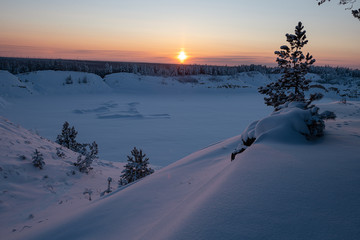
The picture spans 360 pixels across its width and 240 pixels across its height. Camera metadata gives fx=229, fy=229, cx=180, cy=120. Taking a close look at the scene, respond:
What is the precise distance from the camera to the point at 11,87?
44000mm

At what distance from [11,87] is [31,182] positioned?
47066 mm

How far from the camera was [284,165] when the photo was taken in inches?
115

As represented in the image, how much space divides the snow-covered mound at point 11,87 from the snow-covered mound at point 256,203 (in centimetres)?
4787

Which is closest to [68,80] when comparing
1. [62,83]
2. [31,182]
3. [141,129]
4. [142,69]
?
[62,83]

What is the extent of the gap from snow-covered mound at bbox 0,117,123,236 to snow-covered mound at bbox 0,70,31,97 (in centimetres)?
4025

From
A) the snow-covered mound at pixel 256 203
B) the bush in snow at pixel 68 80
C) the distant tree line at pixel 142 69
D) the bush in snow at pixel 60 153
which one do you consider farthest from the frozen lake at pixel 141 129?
the distant tree line at pixel 142 69

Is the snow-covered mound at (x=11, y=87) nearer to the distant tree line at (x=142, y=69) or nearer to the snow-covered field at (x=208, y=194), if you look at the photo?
the distant tree line at (x=142, y=69)

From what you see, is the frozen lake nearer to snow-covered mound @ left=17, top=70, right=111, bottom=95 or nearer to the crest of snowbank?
the crest of snowbank

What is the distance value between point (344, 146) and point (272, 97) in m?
6.93

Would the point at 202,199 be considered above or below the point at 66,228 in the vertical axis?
above

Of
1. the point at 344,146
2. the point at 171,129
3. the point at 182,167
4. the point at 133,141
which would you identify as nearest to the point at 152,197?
the point at 182,167

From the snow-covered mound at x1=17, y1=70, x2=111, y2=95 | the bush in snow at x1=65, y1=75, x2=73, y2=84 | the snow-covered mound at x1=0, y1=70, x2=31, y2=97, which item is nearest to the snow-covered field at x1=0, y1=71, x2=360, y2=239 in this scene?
the snow-covered mound at x1=0, y1=70, x2=31, y2=97

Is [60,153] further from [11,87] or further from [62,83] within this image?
[62,83]

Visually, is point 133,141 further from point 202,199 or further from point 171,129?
point 202,199
